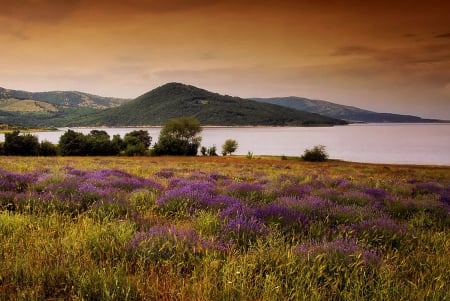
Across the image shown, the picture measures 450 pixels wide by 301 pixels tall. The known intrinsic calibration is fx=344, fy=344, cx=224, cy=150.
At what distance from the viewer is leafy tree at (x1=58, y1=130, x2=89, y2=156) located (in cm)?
7625

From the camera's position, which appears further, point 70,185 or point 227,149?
point 227,149

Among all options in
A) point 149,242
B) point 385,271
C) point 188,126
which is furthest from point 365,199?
point 188,126

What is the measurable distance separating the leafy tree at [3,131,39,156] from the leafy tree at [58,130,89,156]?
507 cm

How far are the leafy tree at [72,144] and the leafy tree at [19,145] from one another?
5.07m

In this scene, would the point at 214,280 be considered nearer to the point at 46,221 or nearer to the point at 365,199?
the point at 46,221

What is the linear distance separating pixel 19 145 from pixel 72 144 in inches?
402

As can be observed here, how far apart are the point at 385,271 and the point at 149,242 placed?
282 cm

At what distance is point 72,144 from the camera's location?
76.9 m

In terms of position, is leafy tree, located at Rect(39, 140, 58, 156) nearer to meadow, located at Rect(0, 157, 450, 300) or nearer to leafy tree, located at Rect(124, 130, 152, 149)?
leafy tree, located at Rect(124, 130, 152, 149)

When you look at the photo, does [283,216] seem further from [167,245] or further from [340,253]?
[167,245]

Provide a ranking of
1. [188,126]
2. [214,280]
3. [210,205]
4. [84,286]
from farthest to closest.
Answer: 1. [188,126]
2. [210,205]
3. [214,280]
4. [84,286]

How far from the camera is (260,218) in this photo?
5.98 m

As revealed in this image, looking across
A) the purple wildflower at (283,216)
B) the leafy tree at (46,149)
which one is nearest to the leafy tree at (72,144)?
the leafy tree at (46,149)

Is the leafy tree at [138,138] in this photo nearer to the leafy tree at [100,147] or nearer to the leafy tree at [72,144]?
the leafy tree at [100,147]
